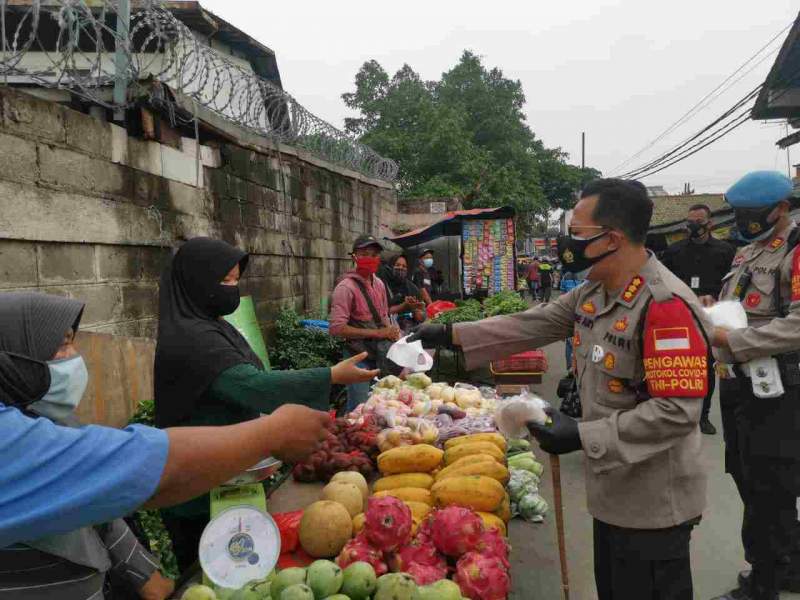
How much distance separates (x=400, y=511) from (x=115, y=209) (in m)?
3.16

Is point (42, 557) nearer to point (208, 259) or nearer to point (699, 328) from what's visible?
point (208, 259)

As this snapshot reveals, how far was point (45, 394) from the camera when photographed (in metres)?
1.40

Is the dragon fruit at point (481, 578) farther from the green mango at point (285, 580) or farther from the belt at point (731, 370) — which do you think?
the belt at point (731, 370)

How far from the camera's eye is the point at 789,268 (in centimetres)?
281

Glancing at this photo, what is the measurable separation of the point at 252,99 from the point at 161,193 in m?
1.97

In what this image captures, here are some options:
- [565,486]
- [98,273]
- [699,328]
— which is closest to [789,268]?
[699,328]

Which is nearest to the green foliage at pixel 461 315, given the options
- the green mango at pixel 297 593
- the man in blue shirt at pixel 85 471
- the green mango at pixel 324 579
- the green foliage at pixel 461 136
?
the green mango at pixel 324 579

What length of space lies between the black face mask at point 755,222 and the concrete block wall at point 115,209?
4.04 metres

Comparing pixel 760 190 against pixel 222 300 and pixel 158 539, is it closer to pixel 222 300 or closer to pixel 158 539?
pixel 222 300

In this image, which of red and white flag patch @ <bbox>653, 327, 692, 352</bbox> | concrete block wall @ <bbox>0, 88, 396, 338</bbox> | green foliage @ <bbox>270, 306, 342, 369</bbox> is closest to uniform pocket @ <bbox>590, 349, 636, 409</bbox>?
red and white flag patch @ <bbox>653, 327, 692, 352</bbox>

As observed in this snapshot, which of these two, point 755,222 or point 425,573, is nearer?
point 425,573

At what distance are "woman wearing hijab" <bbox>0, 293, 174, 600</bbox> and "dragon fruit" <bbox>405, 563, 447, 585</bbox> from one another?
3.37 ft

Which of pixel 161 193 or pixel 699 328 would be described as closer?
pixel 699 328

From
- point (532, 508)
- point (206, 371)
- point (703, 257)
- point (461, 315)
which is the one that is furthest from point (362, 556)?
point (461, 315)
